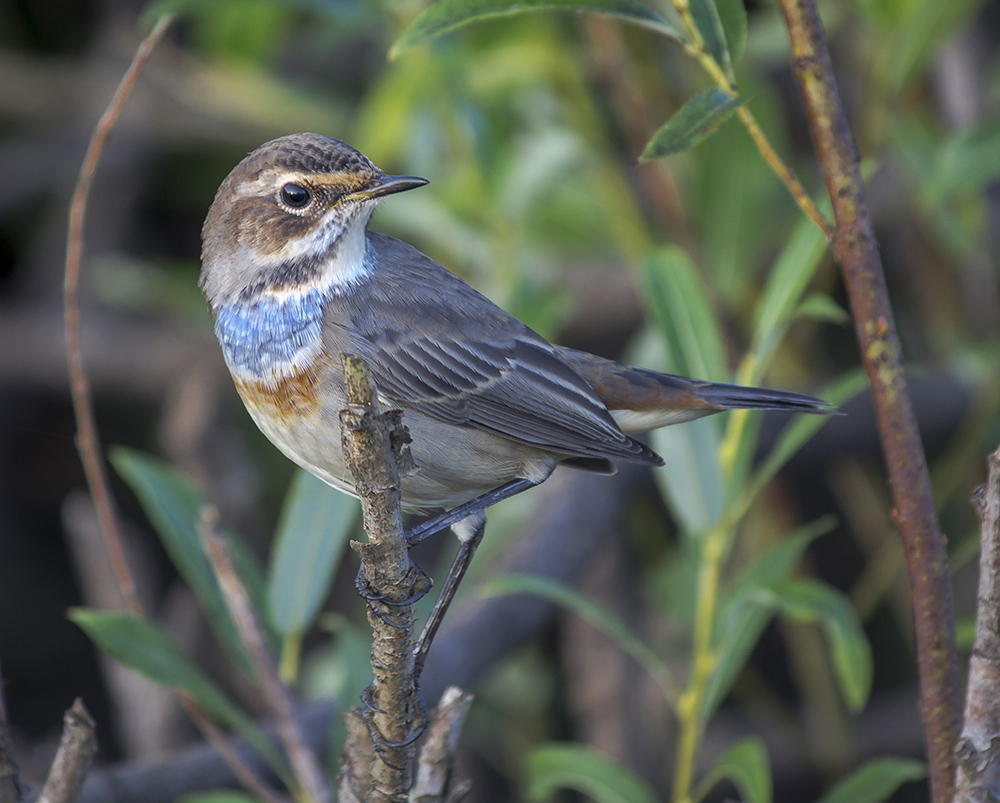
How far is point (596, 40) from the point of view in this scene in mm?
4840

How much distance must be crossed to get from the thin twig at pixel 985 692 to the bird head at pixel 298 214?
1.63m

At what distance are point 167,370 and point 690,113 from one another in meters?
4.57

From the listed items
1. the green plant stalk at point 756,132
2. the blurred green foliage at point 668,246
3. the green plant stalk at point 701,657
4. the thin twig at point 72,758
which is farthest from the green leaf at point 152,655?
the green plant stalk at point 756,132

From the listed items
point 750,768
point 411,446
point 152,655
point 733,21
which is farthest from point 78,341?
point 750,768

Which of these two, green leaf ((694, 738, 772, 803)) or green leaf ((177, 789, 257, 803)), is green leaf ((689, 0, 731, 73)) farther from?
green leaf ((177, 789, 257, 803))

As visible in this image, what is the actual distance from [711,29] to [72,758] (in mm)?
1959

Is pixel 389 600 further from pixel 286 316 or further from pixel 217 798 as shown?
pixel 217 798

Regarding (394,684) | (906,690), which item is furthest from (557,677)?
(394,684)

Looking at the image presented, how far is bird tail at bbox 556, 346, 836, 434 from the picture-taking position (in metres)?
2.95

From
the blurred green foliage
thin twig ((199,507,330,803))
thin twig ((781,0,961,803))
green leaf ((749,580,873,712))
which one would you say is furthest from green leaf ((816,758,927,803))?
thin twig ((199,507,330,803))

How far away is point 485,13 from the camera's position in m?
2.29

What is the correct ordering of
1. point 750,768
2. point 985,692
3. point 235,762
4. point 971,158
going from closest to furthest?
point 985,692, point 750,768, point 235,762, point 971,158

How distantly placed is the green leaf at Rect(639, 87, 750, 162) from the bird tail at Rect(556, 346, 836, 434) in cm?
99

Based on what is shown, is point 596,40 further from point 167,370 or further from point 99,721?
point 99,721
